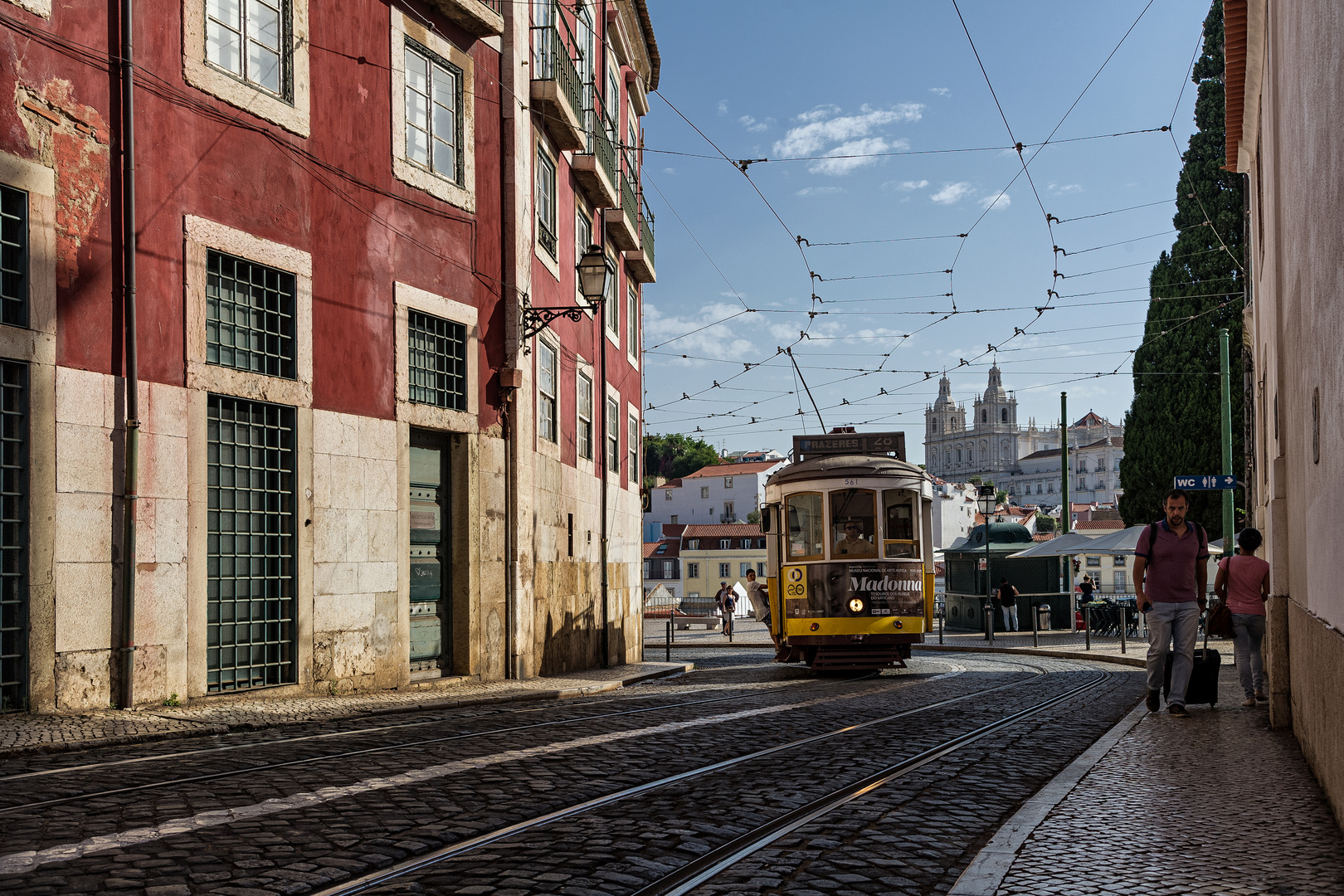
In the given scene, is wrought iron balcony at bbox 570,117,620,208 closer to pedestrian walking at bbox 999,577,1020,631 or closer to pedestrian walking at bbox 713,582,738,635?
pedestrian walking at bbox 999,577,1020,631

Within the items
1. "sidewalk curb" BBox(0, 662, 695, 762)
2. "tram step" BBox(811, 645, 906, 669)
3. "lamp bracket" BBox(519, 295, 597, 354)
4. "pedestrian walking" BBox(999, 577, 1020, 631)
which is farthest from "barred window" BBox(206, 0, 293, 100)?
"pedestrian walking" BBox(999, 577, 1020, 631)

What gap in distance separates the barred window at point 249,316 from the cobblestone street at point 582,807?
142 inches

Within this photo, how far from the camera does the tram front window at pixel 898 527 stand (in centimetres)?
1617

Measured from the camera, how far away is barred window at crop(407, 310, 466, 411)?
14141 mm

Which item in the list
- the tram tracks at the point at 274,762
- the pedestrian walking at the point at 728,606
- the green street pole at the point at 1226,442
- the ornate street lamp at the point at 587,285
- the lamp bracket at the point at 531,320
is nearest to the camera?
the tram tracks at the point at 274,762

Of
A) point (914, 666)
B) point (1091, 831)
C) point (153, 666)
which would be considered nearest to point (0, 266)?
point (153, 666)

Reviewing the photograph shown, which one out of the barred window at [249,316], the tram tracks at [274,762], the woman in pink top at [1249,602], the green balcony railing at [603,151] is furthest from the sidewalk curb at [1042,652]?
the barred window at [249,316]

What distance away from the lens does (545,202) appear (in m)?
18.0

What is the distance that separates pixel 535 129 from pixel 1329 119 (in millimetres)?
12977

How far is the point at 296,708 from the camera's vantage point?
10.6 m

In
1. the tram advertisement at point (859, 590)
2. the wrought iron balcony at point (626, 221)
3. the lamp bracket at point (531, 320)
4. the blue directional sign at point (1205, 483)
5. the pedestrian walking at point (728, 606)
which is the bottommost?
the pedestrian walking at point (728, 606)

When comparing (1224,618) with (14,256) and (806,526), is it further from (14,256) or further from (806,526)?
(14,256)

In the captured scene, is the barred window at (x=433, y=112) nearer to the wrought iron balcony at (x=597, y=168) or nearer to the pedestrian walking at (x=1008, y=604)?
the wrought iron balcony at (x=597, y=168)

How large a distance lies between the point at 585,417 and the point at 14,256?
1173 centimetres
